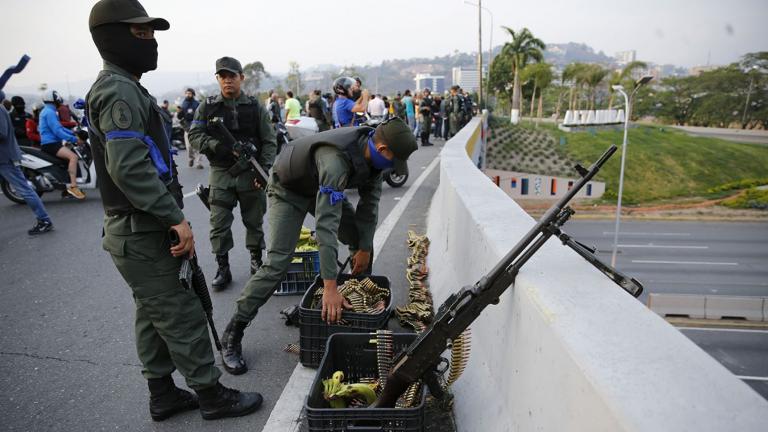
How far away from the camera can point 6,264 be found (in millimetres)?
5766

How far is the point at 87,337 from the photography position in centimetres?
392

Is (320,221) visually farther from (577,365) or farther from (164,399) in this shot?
(577,365)

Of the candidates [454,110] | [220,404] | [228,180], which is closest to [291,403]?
[220,404]

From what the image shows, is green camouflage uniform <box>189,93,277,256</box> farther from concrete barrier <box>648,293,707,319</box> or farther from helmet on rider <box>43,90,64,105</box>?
concrete barrier <box>648,293,707,319</box>

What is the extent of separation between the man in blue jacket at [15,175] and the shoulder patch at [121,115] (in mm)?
5842

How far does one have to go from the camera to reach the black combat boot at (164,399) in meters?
2.91

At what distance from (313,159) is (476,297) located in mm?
1773

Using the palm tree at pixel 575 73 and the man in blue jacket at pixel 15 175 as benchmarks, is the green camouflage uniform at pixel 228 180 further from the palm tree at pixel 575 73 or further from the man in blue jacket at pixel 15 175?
the palm tree at pixel 575 73

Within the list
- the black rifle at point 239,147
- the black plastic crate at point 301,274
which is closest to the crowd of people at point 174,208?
the black plastic crate at point 301,274

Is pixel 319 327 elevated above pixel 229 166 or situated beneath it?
situated beneath

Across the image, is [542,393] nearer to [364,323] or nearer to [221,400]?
[364,323]

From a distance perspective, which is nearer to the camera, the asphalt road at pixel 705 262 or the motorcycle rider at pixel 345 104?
the motorcycle rider at pixel 345 104

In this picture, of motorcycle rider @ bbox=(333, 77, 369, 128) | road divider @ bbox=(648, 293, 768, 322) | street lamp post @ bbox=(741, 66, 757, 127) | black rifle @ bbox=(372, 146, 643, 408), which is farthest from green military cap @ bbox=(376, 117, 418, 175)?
street lamp post @ bbox=(741, 66, 757, 127)

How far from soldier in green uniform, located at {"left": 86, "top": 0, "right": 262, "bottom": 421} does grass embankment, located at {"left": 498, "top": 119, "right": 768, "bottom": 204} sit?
196 feet
